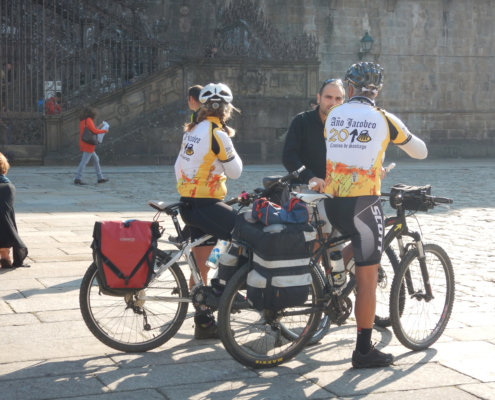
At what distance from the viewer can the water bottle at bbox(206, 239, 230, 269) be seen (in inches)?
197

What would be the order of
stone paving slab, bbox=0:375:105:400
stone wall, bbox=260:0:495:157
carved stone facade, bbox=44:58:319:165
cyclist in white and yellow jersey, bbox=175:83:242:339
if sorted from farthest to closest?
stone wall, bbox=260:0:495:157, carved stone facade, bbox=44:58:319:165, cyclist in white and yellow jersey, bbox=175:83:242:339, stone paving slab, bbox=0:375:105:400

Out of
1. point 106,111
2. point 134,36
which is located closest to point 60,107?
point 106,111

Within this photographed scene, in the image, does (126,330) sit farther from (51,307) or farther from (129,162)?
(129,162)

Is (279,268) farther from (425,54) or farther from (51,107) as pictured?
(425,54)

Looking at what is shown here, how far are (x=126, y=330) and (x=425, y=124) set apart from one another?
78.4 feet

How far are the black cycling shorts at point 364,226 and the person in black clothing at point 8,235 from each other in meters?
3.87

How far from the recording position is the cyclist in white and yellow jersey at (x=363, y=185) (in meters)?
4.62

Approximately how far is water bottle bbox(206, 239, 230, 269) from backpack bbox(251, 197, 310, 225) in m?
0.54

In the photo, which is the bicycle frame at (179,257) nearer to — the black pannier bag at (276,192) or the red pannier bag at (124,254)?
the red pannier bag at (124,254)

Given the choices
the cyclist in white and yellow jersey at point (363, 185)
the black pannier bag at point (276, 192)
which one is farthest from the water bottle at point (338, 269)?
the black pannier bag at point (276, 192)

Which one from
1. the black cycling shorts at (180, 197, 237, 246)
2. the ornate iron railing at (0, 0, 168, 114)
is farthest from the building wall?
the black cycling shorts at (180, 197, 237, 246)

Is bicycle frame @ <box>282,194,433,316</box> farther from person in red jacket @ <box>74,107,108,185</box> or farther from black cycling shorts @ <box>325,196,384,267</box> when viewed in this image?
person in red jacket @ <box>74,107,108,185</box>

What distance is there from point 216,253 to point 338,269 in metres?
0.75

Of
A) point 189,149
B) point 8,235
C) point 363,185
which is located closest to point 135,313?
point 189,149
